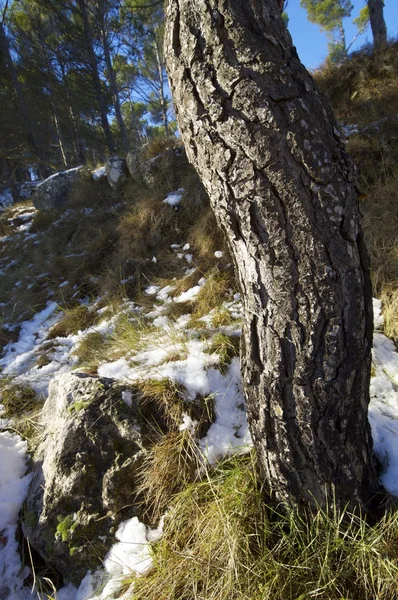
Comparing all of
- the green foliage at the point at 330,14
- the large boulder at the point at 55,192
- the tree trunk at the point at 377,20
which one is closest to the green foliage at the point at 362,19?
the green foliage at the point at 330,14

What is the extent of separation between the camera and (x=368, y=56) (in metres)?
4.30

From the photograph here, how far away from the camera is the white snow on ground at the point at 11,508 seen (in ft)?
4.41

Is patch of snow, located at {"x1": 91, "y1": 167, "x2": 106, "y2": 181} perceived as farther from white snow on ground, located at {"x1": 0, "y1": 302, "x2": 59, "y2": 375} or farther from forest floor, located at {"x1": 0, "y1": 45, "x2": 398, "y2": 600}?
white snow on ground, located at {"x1": 0, "y1": 302, "x2": 59, "y2": 375}

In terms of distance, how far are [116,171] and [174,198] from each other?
165 cm

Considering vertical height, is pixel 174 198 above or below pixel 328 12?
below

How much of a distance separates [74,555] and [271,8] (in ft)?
6.84

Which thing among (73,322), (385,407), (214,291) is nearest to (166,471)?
(385,407)

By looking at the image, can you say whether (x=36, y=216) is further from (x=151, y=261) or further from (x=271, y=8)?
(x=271, y=8)

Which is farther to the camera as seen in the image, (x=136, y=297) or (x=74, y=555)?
(x=136, y=297)

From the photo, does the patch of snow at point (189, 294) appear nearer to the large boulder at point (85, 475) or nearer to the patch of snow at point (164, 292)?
the patch of snow at point (164, 292)

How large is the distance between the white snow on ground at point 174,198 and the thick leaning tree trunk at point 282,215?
3245mm

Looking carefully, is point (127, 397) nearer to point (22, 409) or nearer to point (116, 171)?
point (22, 409)

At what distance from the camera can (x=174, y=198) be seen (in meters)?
4.09

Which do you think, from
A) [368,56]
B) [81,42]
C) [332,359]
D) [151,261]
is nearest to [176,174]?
[151,261]
